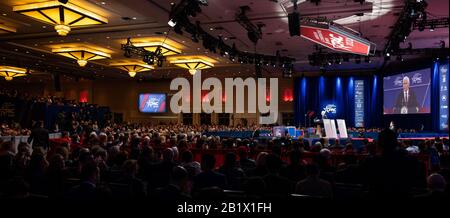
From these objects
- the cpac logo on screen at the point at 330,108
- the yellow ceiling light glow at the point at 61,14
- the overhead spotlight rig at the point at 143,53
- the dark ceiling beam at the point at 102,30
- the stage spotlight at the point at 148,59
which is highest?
the dark ceiling beam at the point at 102,30

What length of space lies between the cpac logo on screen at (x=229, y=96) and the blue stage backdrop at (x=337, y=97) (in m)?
1.79

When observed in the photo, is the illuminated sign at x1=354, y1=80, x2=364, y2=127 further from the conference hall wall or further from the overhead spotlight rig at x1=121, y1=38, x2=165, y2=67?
the overhead spotlight rig at x1=121, y1=38, x2=165, y2=67

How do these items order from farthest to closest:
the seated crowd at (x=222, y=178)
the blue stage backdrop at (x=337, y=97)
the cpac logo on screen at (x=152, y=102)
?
the cpac logo on screen at (x=152, y=102)
the blue stage backdrop at (x=337, y=97)
the seated crowd at (x=222, y=178)

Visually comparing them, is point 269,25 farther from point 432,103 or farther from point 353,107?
point 353,107

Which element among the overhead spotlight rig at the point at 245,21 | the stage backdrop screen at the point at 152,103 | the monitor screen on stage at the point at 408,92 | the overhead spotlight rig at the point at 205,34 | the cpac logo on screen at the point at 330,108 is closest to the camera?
the overhead spotlight rig at the point at 205,34

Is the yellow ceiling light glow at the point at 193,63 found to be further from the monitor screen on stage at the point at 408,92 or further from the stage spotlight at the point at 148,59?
the monitor screen on stage at the point at 408,92

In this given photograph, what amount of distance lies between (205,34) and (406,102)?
475 inches

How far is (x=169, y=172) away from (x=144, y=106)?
78.8 ft

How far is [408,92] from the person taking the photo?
60.5ft

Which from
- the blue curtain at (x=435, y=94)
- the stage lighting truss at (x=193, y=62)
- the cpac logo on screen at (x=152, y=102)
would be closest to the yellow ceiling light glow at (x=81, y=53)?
the stage lighting truss at (x=193, y=62)

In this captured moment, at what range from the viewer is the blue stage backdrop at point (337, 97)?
22688 millimetres

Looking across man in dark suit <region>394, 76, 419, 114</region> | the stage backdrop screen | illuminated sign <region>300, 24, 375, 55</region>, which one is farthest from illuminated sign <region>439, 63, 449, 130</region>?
the stage backdrop screen

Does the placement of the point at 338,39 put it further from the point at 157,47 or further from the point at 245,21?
the point at 157,47

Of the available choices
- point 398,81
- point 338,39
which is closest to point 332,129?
point 398,81
